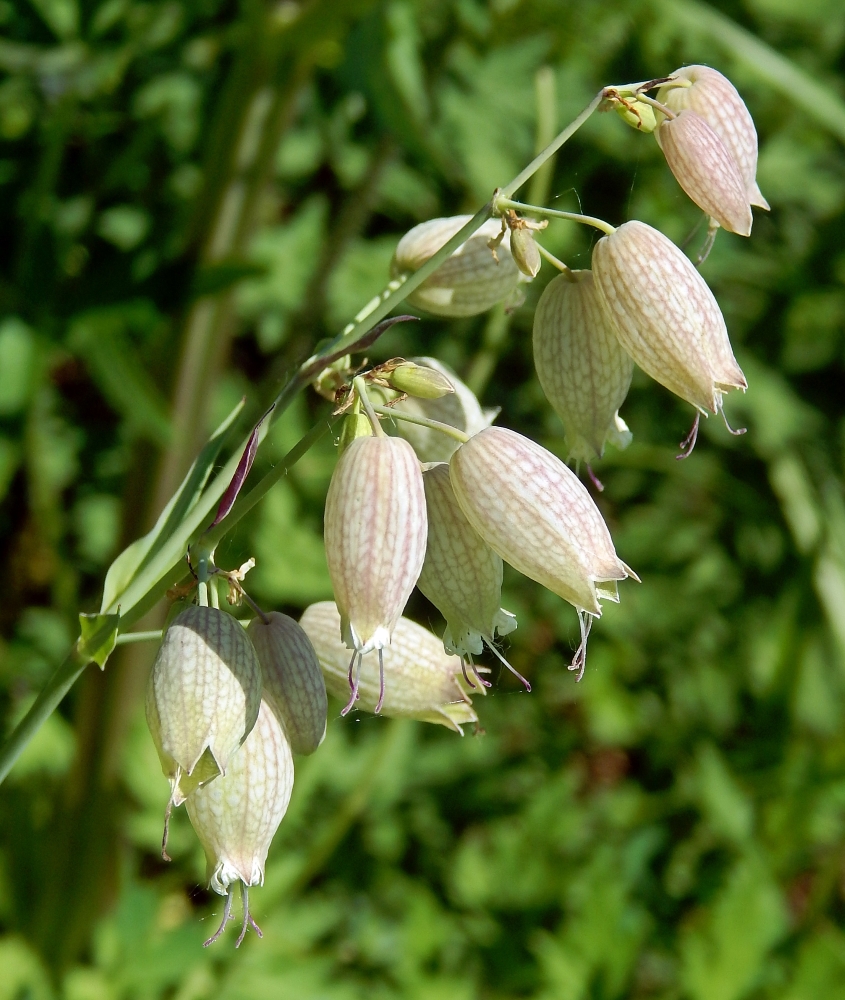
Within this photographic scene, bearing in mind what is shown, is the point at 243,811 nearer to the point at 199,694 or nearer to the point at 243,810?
the point at 243,810

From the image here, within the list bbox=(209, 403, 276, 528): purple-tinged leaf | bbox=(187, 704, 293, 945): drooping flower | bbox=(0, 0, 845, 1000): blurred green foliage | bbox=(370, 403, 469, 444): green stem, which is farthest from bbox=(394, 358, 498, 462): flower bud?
bbox=(0, 0, 845, 1000): blurred green foliage

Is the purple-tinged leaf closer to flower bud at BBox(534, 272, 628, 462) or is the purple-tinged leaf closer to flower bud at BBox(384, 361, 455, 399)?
flower bud at BBox(384, 361, 455, 399)

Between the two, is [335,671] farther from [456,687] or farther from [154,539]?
[154,539]

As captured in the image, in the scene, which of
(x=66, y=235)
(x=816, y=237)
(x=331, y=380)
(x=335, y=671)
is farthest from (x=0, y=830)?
(x=816, y=237)

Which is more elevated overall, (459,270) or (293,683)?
(459,270)

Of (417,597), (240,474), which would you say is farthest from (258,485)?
(417,597)

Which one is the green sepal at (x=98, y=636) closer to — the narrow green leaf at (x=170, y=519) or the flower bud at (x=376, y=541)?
the narrow green leaf at (x=170, y=519)
